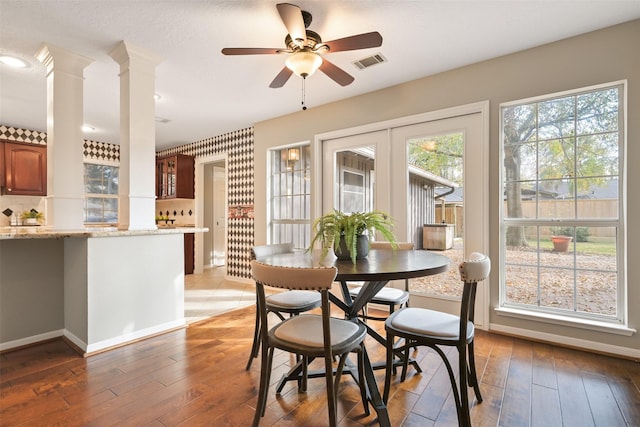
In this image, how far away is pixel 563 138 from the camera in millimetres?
2688

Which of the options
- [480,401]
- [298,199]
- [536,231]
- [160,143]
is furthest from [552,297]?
[160,143]

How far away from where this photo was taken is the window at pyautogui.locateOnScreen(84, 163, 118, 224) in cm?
604

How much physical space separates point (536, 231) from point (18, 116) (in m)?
6.80

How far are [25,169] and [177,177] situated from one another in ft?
7.32

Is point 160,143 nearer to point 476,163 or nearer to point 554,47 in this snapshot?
point 476,163

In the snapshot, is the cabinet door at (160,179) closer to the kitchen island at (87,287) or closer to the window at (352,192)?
the kitchen island at (87,287)

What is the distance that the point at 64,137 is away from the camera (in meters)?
2.77

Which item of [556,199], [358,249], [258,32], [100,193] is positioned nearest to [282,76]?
[258,32]

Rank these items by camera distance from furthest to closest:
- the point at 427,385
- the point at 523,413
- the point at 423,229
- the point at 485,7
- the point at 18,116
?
the point at 18,116 < the point at 423,229 < the point at 485,7 < the point at 427,385 < the point at 523,413

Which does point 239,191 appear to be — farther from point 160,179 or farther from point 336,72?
point 336,72

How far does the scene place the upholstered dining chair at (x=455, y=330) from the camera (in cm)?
155

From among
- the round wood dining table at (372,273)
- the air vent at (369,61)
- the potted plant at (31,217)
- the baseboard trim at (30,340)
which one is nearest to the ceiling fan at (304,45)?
the air vent at (369,61)

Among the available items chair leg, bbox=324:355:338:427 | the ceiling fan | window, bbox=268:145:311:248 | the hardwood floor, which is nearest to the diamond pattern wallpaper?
window, bbox=268:145:311:248

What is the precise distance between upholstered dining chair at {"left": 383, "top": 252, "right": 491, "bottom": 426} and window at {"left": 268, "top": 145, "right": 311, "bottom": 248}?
2789 millimetres
